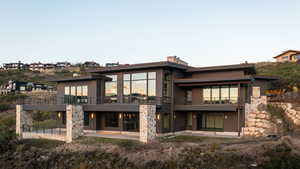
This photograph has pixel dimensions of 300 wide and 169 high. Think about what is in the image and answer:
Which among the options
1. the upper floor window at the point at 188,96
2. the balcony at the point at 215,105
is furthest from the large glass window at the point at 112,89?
the upper floor window at the point at 188,96

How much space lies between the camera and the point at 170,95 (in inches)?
854

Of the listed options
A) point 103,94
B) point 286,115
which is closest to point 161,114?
point 103,94

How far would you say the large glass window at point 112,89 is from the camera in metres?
23.1

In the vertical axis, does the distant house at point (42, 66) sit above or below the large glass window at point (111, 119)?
above

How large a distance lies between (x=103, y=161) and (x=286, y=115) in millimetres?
15968

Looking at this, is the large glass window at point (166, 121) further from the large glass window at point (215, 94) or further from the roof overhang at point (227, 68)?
the roof overhang at point (227, 68)

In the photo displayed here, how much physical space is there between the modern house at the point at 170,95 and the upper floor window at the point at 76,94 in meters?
0.11

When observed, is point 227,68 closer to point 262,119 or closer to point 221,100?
point 221,100

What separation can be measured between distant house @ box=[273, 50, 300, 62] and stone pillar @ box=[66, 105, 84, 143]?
49.9 metres

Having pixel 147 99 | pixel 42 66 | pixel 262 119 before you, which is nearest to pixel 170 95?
pixel 147 99

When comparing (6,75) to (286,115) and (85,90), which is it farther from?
(286,115)

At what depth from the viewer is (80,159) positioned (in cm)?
1545

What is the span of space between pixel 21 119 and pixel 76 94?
6.49 m

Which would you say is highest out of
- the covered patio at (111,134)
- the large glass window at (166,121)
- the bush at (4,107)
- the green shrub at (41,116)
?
the large glass window at (166,121)
